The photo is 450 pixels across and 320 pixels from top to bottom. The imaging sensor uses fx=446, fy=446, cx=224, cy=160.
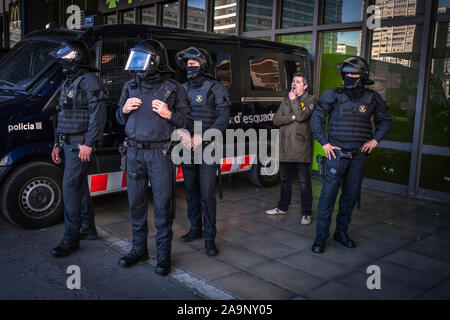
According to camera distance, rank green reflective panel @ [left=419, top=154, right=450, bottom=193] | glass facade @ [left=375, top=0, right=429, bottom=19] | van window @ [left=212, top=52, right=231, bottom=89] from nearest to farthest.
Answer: van window @ [left=212, top=52, right=231, bottom=89]
green reflective panel @ [left=419, top=154, right=450, bottom=193]
glass facade @ [left=375, top=0, right=429, bottom=19]

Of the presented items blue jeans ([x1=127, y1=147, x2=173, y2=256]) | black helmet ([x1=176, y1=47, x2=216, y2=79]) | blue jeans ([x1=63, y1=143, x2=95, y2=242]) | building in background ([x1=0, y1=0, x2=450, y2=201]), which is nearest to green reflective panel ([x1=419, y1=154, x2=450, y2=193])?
building in background ([x1=0, y1=0, x2=450, y2=201])

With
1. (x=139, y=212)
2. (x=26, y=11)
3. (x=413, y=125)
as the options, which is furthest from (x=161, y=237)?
(x=26, y=11)

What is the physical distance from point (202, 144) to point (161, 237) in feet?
3.39

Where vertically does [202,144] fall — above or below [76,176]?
above

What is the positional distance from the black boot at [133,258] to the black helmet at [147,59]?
5.45 feet

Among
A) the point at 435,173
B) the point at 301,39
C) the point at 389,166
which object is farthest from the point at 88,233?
the point at 301,39

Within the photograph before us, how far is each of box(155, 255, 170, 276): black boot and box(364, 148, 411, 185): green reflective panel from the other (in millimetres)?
4805

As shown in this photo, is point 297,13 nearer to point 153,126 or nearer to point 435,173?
point 435,173

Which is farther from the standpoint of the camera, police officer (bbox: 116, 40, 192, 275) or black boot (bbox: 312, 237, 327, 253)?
black boot (bbox: 312, 237, 327, 253)

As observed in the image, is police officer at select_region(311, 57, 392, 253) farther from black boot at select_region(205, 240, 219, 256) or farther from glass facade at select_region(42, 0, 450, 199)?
glass facade at select_region(42, 0, 450, 199)

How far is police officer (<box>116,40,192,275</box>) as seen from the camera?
378 cm

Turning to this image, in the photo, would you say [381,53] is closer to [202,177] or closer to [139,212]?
[202,177]

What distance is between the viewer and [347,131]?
4516mm

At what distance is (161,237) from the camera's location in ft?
12.9
